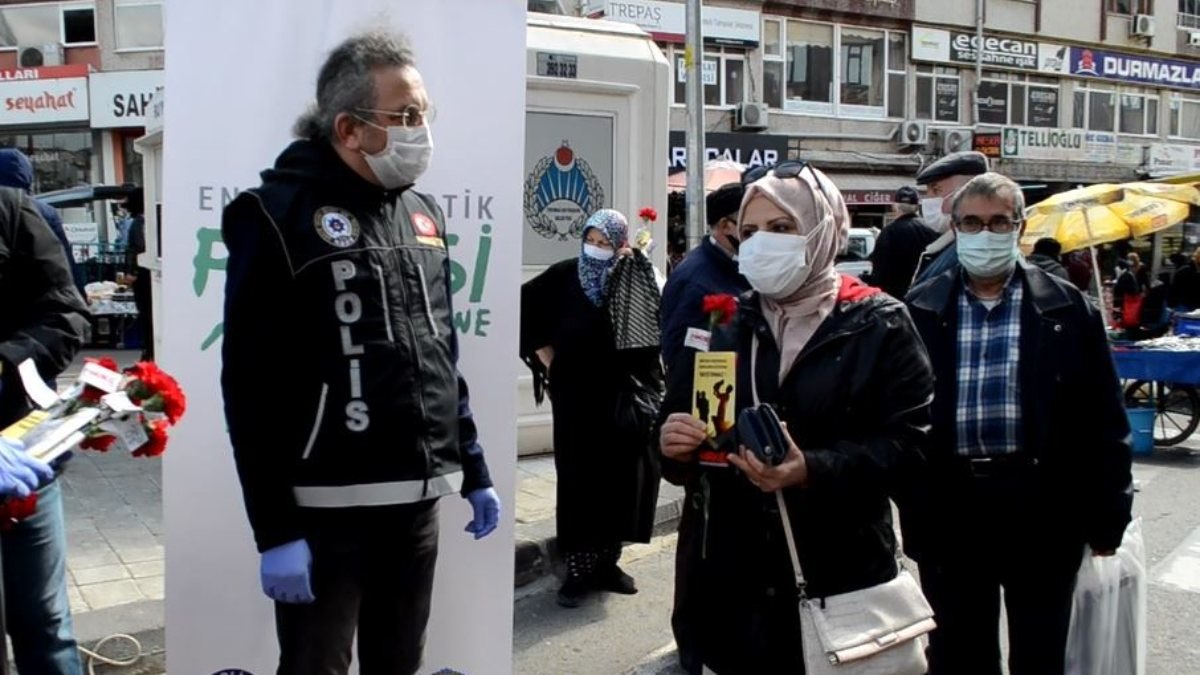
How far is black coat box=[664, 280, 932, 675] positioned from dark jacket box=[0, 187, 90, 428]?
6.06 feet

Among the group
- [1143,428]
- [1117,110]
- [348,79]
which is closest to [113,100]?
[1143,428]

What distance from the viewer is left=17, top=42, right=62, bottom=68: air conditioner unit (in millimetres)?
20172

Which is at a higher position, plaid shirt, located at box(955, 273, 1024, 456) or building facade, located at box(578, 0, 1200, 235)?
building facade, located at box(578, 0, 1200, 235)

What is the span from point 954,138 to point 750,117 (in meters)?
6.80

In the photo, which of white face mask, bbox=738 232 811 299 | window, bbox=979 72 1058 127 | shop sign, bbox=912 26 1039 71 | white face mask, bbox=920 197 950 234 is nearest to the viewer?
white face mask, bbox=738 232 811 299

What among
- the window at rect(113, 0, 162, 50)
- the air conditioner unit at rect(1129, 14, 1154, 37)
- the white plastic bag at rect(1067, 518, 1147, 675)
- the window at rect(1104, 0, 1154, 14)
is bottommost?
the white plastic bag at rect(1067, 518, 1147, 675)

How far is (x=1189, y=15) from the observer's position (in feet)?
106

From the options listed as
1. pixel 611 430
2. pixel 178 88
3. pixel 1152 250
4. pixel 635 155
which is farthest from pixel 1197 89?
pixel 178 88

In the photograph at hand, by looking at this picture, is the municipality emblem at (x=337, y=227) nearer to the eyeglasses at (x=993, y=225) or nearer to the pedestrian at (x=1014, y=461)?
the pedestrian at (x=1014, y=461)

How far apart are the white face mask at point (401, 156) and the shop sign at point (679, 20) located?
17.9 m

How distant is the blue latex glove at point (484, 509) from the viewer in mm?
2744

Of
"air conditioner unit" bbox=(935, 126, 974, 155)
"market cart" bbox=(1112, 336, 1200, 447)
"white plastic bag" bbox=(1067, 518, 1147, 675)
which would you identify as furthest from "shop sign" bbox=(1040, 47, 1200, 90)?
"white plastic bag" bbox=(1067, 518, 1147, 675)

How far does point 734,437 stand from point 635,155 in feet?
16.5

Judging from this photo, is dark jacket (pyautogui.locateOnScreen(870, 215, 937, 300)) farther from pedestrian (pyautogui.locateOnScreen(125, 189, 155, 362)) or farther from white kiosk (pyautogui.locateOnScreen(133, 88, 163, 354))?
pedestrian (pyautogui.locateOnScreen(125, 189, 155, 362))
